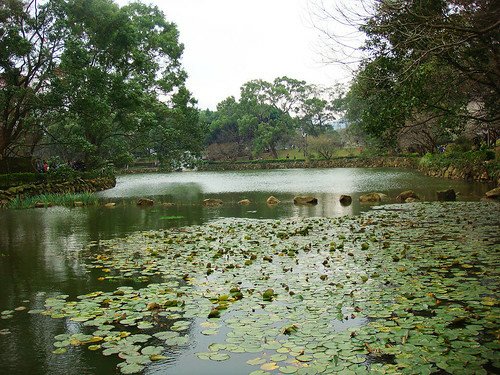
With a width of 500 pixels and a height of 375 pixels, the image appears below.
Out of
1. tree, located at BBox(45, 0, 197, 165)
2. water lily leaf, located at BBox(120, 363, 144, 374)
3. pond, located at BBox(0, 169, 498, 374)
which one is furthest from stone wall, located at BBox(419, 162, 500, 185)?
water lily leaf, located at BBox(120, 363, 144, 374)

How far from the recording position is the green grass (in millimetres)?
17859

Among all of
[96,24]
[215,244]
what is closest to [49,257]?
[215,244]

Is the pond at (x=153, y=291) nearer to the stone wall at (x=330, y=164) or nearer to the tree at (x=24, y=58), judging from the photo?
the tree at (x=24, y=58)

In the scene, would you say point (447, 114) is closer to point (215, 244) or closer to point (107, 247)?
point (215, 244)

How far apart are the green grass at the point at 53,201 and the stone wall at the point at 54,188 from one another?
2.54ft

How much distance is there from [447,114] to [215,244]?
8.25 meters

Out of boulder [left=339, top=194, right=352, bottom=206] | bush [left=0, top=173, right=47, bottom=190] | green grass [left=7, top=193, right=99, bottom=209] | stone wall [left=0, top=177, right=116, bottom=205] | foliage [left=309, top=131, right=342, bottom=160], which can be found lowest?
boulder [left=339, top=194, right=352, bottom=206]

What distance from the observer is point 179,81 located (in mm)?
33688

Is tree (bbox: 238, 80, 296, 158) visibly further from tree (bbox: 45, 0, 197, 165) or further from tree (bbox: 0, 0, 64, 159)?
tree (bbox: 0, 0, 64, 159)


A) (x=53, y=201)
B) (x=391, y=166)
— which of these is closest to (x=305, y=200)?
(x=53, y=201)

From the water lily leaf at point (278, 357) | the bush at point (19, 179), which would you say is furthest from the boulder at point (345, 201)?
the bush at point (19, 179)

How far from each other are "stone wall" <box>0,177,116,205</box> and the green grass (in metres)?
0.77

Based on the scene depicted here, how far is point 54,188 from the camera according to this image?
2186 cm

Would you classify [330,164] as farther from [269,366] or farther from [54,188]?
[269,366]
